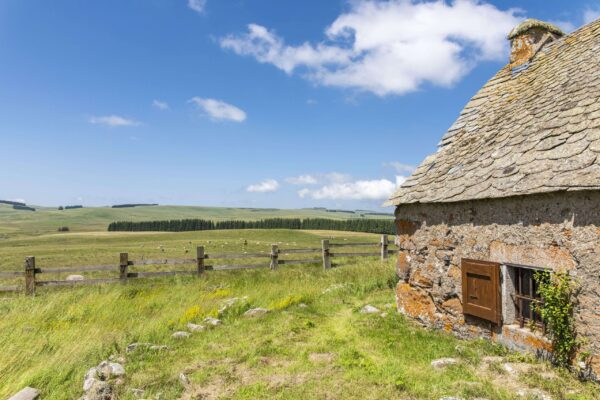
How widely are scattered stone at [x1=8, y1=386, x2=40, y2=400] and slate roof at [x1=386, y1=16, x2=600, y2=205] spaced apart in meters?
6.42

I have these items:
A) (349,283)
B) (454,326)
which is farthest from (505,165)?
(349,283)

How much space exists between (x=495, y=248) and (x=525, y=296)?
79 centimetres

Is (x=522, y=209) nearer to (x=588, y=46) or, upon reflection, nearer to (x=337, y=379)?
(x=337, y=379)

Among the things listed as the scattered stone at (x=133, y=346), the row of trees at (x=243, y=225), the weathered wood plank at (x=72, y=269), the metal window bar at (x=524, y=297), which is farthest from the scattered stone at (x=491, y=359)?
the row of trees at (x=243, y=225)

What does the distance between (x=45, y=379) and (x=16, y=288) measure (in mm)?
7646

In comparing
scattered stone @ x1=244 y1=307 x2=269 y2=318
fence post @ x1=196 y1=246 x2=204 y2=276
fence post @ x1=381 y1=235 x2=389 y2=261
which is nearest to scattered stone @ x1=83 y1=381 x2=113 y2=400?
scattered stone @ x1=244 y1=307 x2=269 y2=318

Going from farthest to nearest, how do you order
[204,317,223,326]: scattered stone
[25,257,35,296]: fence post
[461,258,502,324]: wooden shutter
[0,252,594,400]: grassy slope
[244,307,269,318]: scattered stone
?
[25,257,35,296]: fence post
[244,307,269,318]: scattered stone
[204,317,223,326]: scattered stone
[461,258,502,324]: wooden shutter
[0,252,594,400]: grassy slope

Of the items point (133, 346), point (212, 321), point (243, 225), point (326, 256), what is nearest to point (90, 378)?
point (133, 346)

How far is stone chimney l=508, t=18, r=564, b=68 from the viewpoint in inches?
376

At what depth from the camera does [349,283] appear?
10.9 metres

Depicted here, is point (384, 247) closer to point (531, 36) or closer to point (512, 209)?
point (531, 36)

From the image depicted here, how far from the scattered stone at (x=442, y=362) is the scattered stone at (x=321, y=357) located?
4.86 ft

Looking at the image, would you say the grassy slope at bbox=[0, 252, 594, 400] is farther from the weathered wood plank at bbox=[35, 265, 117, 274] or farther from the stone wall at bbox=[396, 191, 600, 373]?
the weathered wood plank at bbox=[35, 265, 117, 274]

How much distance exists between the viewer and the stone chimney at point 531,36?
954cm
